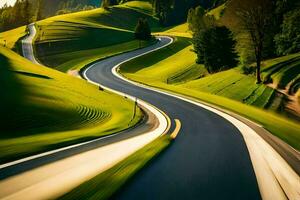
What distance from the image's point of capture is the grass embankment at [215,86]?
2989 cm

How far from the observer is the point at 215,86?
5072cm

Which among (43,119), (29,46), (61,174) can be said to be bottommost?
(43,119)

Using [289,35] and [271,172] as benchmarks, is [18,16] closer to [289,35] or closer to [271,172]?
[289,35]

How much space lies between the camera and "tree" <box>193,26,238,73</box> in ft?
205

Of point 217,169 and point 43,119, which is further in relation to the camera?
point 43,119

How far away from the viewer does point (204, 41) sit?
65.6 m

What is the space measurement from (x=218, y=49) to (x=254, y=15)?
1605 centimetres

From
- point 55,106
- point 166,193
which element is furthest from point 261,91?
point 166,193

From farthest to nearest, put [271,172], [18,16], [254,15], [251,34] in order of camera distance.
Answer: [18,16] < [251,34] < [254,15] < [271,172]

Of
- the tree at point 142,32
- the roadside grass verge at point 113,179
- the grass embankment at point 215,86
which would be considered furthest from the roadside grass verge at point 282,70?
the tree at point 142,32

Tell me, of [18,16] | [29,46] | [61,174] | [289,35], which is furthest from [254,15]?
[18,16]

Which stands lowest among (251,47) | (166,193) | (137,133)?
(137,133)

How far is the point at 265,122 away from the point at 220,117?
338cm

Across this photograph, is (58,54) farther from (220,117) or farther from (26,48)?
(220,117)
